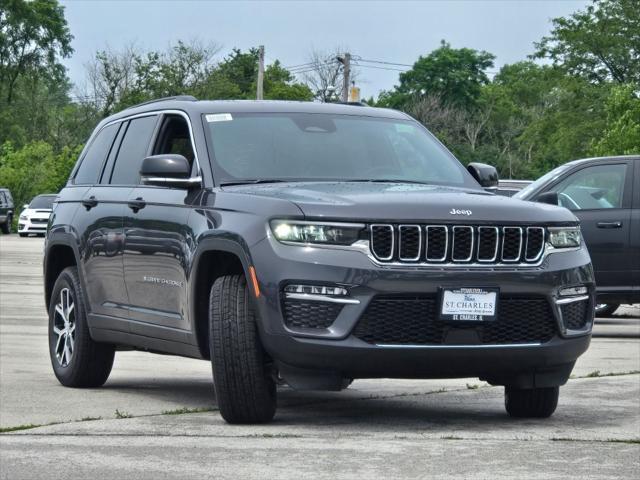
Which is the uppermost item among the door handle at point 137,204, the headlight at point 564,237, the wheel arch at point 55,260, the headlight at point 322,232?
the headlight at point 322,232

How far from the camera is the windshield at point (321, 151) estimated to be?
9.13 m

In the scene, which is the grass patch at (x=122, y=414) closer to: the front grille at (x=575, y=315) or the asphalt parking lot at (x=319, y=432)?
the asphalt parking lot at (x=319, y=432)

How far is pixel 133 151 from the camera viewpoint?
10.4 metres

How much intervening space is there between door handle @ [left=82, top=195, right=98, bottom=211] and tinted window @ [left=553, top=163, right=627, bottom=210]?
6.48m

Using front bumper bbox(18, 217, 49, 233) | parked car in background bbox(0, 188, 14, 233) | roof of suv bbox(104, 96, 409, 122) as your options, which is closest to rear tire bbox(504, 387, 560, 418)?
roof of suv bbox(104, 96, 409, 122)

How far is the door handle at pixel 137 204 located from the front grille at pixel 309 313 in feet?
6.68

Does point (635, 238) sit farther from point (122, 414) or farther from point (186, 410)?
point (122, 414)

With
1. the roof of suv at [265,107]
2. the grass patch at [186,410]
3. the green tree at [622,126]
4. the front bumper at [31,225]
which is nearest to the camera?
the grass patch at [186,410]

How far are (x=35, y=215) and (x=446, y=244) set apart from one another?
2124 inches

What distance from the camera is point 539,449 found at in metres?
7.42

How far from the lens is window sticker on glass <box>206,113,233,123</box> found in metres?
9.47

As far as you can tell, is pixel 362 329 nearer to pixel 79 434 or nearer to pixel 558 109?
pixel 79 434

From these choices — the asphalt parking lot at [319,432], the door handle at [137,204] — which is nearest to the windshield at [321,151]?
the door handle at [137,204]

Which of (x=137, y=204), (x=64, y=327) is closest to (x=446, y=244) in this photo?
(x=137, y=204)
